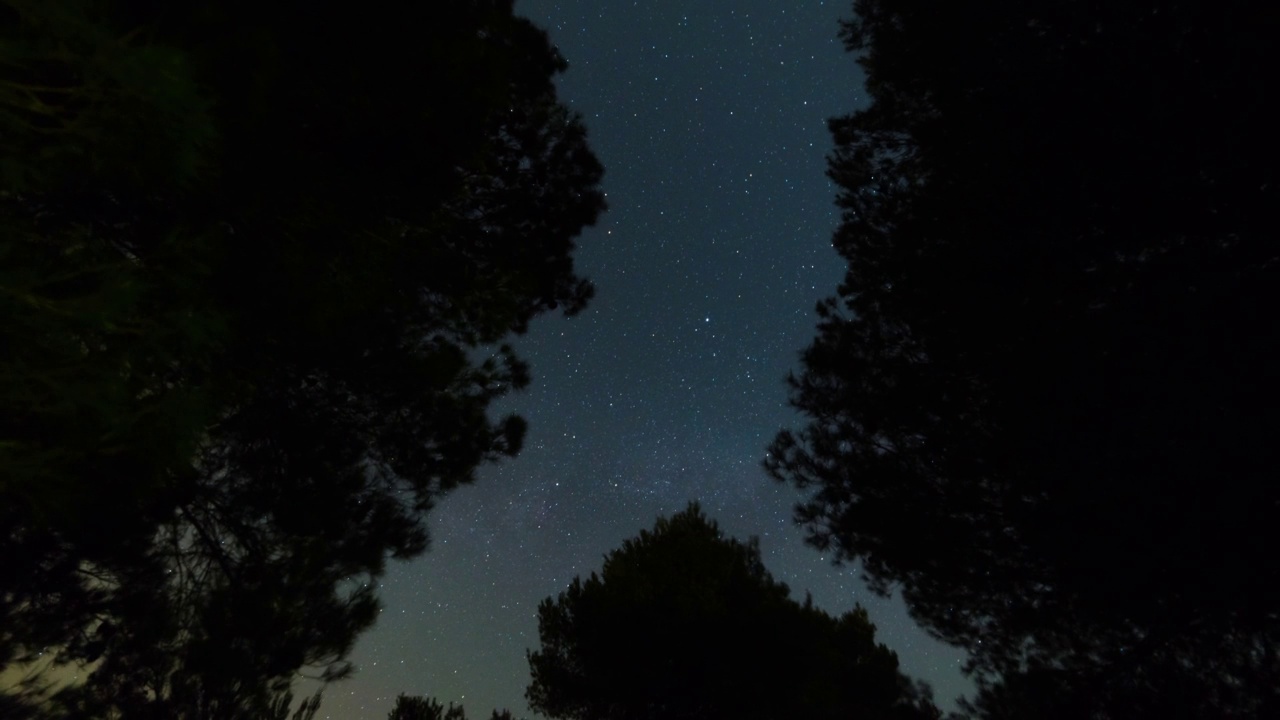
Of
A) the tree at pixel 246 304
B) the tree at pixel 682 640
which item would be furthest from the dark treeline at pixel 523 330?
the tree at pixel 682 640

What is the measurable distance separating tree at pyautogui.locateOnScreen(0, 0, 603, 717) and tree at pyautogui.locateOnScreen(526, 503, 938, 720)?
1068cm

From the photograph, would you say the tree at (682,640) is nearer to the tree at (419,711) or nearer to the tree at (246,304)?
the tree at (419,711)

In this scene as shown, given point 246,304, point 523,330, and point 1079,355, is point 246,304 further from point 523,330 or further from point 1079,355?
point 1079,355

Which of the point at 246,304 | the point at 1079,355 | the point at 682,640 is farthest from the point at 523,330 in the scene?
the point at 682,640

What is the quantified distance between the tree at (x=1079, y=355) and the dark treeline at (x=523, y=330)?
28 mm

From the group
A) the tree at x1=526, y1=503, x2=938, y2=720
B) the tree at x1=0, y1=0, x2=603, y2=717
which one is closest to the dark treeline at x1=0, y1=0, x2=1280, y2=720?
the tree at x1=0, y1=0, x2=603, y2=717

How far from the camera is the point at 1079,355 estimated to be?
574 centimetres

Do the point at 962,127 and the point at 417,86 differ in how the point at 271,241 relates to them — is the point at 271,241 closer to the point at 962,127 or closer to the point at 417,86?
the point at 417,86

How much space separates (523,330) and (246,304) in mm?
3560

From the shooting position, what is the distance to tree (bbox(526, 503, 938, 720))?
1617 centimetres

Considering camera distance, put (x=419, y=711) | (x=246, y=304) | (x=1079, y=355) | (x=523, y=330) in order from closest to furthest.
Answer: (x=246, y=304) < (x=1079, y=355) < (x=523, y=330) < (x=419, y=711)

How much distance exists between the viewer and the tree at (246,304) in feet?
9.30

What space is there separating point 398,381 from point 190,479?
6.04 ft

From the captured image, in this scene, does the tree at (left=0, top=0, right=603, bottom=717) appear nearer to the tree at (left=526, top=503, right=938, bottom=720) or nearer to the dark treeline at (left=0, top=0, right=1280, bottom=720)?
the dark treeline at (left=0, top=0, right=1280, bottom=720)
